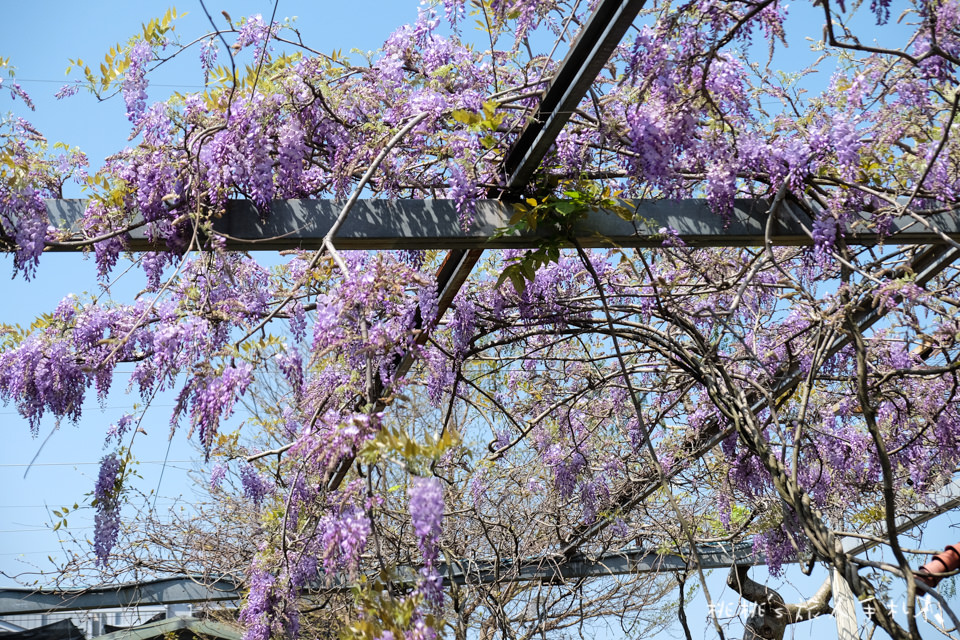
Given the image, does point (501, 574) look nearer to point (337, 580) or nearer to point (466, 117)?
point (337, 580)

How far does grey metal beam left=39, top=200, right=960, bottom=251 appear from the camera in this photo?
2.63 metres

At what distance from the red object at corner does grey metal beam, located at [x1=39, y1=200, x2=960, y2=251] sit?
1073 millimetres

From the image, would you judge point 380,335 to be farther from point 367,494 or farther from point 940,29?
point 940,29

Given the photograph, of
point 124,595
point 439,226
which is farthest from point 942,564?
point 124,595

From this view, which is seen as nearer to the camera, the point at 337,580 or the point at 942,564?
the point at 942,564

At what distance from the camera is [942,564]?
2.22 meters

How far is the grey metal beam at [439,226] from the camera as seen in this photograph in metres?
2.63

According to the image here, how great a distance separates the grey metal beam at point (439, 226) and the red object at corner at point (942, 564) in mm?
1073

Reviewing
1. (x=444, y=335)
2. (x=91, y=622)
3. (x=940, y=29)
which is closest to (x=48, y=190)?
(x=444, y=335)

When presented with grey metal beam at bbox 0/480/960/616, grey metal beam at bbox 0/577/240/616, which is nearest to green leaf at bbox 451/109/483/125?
grey metal beam at bbox 0/480/960/616

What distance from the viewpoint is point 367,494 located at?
2.13m

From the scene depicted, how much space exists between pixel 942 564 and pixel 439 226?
1.63 meters

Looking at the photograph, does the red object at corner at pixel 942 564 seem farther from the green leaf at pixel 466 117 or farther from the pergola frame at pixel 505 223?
the green leaf at pixel 466 117

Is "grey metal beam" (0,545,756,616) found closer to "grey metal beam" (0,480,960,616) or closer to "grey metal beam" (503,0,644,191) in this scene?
"grey metal beam" (0,480,960,616)
